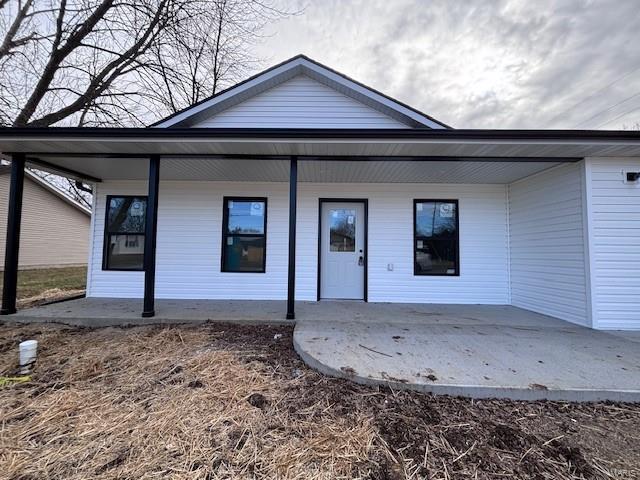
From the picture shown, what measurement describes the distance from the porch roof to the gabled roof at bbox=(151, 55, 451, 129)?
1.66 metres

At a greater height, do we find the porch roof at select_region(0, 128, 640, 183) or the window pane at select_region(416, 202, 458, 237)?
the porch roof at select_region(0, 128, 640, 183)

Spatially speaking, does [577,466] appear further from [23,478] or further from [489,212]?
[489,212]

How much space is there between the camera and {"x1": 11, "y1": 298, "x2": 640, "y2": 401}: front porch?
264cm

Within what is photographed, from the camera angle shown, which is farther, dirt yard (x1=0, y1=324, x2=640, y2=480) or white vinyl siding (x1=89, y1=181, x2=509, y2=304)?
white vinyl siding (x1=89, y1=181, x2=509, y2=304)

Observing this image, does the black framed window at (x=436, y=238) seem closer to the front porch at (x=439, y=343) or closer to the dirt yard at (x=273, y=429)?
the front porch at (x=439, y=343)

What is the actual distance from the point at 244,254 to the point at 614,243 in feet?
21.5

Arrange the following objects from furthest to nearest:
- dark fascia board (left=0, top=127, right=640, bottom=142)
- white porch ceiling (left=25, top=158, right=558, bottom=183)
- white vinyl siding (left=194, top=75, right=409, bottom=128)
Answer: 1. white vinyl siding (left=194, top=75, right=409, bottom=128)
2. white porch ceiling (left=25, top=158, right=558, bottom=183)
3. dark fascia board (left=0, top=127, right=640, bottom=142)

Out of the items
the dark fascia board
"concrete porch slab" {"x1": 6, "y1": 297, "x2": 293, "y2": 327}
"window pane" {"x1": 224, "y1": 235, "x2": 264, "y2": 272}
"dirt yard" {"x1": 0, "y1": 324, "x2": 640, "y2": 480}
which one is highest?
the dark fascia board

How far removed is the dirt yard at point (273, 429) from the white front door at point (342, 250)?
11.0 ft

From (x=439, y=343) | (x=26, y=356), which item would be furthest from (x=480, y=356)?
(x=26, y=356)

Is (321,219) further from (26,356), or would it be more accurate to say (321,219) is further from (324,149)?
(26,356)

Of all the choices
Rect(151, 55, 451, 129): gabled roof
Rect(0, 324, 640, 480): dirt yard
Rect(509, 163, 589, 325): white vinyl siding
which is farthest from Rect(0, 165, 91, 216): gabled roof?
Rect(509, 163, 589, 325): white vinyl siding

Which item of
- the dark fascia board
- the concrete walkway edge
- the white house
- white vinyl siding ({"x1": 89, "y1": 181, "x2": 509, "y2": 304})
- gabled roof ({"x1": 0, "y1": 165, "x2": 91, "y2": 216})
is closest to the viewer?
the concrete walkway edge

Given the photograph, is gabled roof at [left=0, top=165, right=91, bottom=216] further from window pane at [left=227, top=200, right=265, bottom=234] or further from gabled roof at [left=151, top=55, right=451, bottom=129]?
window pane at [left=227, top=200, right=265, bottom=234]
